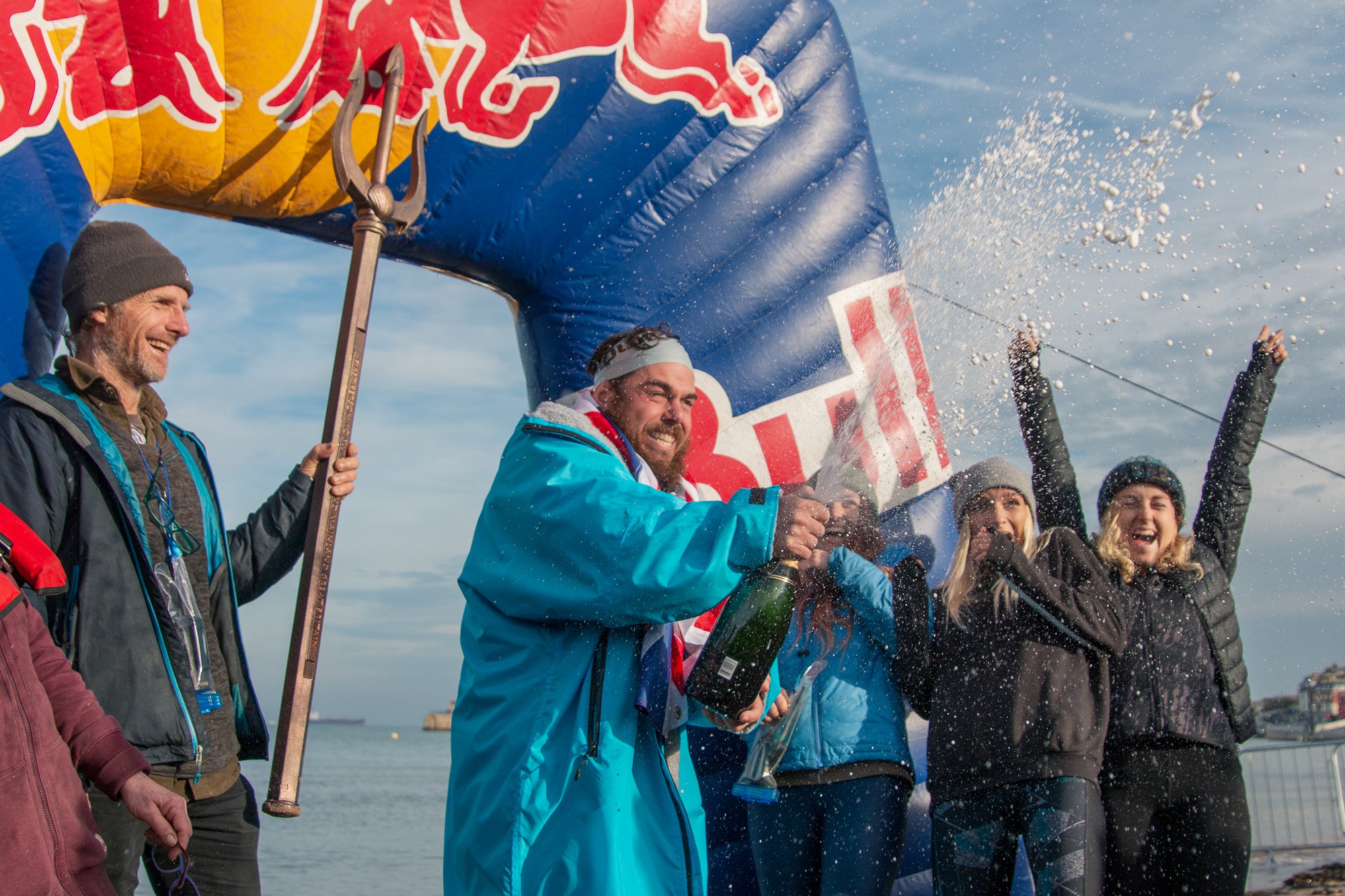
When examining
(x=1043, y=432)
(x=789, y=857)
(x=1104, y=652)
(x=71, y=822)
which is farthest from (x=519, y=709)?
(x=1043, y=432)

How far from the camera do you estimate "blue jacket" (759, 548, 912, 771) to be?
116 inches

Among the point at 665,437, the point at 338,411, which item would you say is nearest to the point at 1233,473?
the point at 665,437

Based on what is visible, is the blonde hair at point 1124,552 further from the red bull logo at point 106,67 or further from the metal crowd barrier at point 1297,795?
the metal crowd barrier at point 1297,795

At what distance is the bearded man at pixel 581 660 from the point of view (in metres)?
1.72

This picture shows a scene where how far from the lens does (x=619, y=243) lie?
12.3ft

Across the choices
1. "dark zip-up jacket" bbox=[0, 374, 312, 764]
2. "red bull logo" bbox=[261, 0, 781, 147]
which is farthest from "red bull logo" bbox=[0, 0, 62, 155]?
"dark zip-up jacket" bbox=[0, 374, 312, 764]

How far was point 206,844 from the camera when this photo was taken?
7.27 feet

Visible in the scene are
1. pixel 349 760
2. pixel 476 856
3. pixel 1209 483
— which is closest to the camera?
pixel 476 856

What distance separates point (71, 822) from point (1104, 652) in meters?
2.36

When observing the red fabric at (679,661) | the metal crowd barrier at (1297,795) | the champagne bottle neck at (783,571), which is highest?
the champagne bottle neck at (783,571)

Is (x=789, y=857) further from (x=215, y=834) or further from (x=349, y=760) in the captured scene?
(x=349, y=760)

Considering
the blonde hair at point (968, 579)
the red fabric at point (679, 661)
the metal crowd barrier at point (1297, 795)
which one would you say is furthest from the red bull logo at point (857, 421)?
the metal crowd barrier at point (1297, 795)

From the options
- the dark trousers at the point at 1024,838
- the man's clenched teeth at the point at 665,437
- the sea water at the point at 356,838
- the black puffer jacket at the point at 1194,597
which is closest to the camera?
the man's clenched teeth at the point at 665,437

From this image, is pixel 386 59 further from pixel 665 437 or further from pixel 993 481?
pixel 993 481
